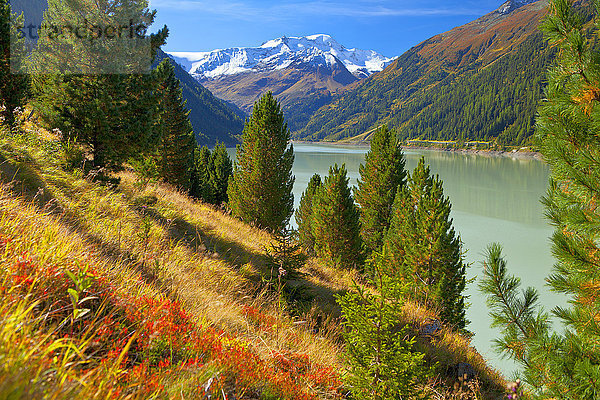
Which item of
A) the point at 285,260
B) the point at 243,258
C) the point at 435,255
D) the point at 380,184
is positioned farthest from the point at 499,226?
the point at 285,260

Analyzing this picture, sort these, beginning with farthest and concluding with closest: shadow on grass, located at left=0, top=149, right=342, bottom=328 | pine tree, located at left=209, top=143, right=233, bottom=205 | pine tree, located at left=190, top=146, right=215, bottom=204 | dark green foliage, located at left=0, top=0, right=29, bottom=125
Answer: pine tree, located at left=209, top=143, right=233, bottom=205 → pine tree, located at left=190, top=146, right=215, bottom=204 → dark green foliage, located at left=0, top=0, right=29, bottom=125 → shadow on grass, located at left=0, top=149, right=342, bottom=328

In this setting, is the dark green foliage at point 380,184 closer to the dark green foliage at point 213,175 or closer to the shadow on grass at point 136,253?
the shadow on grass at point 136,253

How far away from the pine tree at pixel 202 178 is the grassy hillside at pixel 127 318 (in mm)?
28113

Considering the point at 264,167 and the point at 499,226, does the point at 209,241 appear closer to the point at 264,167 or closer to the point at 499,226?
the point at 264,167

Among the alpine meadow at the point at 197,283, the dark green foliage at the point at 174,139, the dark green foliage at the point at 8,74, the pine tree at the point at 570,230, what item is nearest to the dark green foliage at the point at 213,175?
the dark green foliage at the point at 174,139

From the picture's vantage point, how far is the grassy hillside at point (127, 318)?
1.69m

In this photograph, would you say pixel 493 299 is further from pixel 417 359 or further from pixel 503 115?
pixel 503 115

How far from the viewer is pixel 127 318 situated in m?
2.56

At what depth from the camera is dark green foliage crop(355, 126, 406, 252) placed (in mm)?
24469

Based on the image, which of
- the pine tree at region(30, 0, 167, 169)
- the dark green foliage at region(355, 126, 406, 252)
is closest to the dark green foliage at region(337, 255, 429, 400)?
the pine tree at region(30, 0, 167, 169)

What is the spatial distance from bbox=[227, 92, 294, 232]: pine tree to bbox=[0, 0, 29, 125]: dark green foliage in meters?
12.0

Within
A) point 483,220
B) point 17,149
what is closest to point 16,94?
point 17,149

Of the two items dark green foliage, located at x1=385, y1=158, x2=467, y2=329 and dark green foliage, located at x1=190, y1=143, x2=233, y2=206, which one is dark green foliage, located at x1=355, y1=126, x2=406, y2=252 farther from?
dark green foliage, located at x1=190, y1=143, x2=233, y2=206

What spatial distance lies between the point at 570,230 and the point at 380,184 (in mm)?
21818
